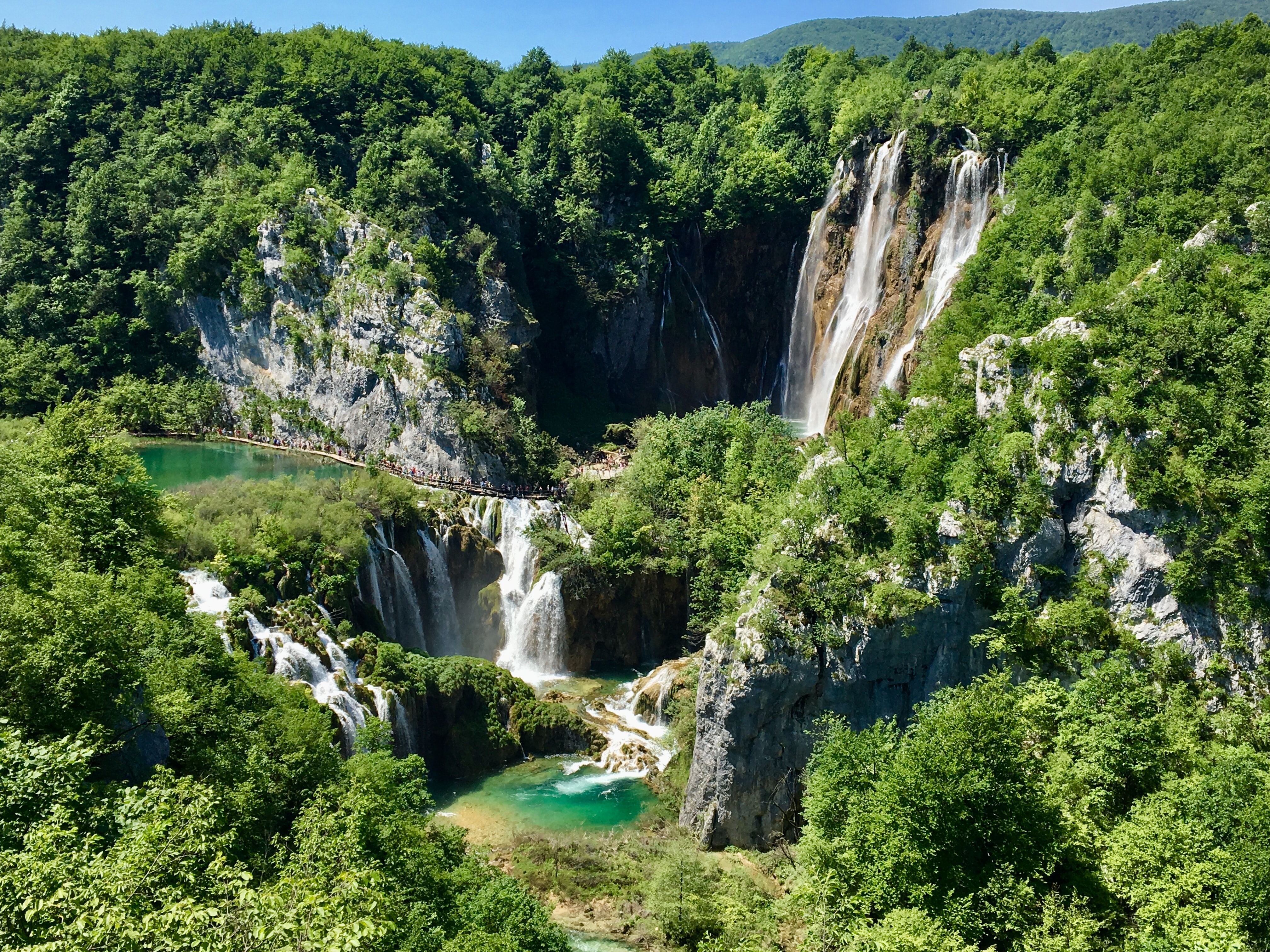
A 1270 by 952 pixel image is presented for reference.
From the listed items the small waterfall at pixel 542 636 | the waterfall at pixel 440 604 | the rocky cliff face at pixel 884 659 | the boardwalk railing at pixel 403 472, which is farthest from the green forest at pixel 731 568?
the boardwalk railing at pixel 403 472

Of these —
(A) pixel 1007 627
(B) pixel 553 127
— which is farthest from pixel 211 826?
(B) pixel 553 127

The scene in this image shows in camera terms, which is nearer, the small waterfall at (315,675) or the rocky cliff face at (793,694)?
the rocky cliff face at (793,694)

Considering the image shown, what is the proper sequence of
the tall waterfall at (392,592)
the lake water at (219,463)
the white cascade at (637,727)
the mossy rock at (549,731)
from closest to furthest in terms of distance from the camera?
the white cascade at (637,727), the mossy rock at (549,731), the tall waterfall at (392,592), the lake water at (219,463)

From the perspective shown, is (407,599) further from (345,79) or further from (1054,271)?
(345,79)

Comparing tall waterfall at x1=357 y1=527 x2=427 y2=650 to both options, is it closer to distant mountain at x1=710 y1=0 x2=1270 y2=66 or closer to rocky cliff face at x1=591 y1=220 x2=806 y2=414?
rocky cliff face at x1=591 y1=220 x2=806 y2=414

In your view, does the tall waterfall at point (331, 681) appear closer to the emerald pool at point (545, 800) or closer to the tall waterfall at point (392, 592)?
the emerald pool at point (545, 800)

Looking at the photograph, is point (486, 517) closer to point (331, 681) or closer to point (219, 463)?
point (331, 681)
